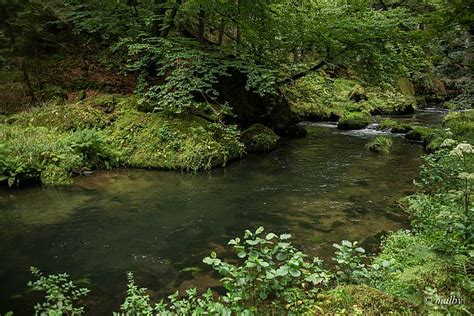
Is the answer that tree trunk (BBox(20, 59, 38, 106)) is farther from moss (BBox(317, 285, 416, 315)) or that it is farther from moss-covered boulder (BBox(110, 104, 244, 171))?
moss (BBox(317, 285, 416, 315))

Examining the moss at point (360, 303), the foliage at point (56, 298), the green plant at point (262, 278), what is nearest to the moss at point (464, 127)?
the moss at point (360, 303)

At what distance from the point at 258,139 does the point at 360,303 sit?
11811 millimetres

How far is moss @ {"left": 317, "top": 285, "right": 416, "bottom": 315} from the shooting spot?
3293 mm

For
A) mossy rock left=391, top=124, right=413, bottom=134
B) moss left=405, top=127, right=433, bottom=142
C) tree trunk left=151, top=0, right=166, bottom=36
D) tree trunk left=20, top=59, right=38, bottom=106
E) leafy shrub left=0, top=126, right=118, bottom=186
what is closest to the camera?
leafy shrub left=0, top=126, right=118, bottom=186

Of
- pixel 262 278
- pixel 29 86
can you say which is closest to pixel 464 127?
pixel 262 278

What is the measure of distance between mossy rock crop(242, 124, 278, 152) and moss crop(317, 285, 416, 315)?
37.3 ft

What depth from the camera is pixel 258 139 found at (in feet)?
49.3

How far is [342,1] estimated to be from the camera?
1446 centimetres

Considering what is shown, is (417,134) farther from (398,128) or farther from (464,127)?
(464,127)

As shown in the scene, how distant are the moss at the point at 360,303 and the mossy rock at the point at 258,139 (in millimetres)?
11366

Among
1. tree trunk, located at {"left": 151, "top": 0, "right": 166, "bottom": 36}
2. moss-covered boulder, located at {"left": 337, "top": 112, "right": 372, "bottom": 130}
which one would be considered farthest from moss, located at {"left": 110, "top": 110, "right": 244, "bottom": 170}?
moss-covered boulder, located at {"left": 337, "top": 112, "right": 372, "bottom": 130}

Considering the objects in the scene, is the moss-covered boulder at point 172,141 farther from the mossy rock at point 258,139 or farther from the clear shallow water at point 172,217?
the mossy rock at point 258,139

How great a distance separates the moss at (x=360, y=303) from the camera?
10.8ft

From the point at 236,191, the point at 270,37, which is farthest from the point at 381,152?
the point at 236,191
